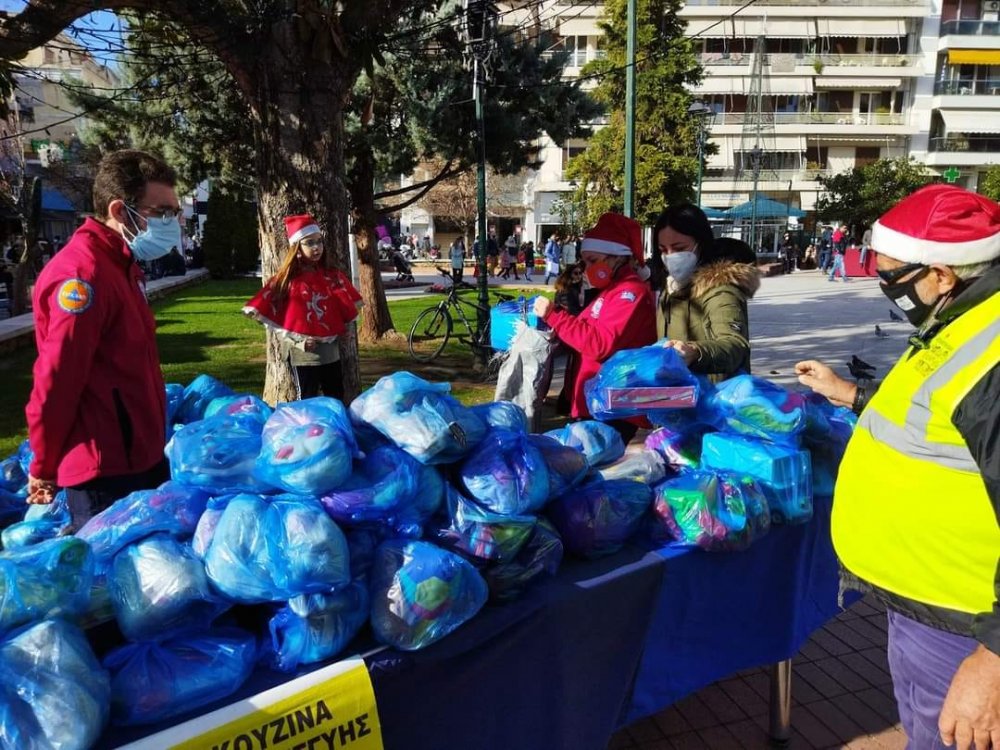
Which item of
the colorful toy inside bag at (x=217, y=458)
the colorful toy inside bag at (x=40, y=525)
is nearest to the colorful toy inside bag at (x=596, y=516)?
the colorful toy inside bag at (x=217, y=458)

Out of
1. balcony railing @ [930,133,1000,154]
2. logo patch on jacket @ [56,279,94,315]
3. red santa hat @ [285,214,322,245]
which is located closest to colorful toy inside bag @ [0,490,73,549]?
logo patch on jacket @ [56,279,94,315]

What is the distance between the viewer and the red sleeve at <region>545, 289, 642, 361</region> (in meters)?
2.71

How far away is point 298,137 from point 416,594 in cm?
432

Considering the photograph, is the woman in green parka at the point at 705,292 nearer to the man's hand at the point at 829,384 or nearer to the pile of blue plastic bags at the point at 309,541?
the man's hand at the point at 829,384

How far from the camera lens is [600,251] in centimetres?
292

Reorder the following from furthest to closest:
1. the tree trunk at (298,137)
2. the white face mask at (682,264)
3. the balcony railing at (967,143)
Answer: the balcony railing at (967,143) → the tree trunk at (298,137) → the white face mask at (682,264)

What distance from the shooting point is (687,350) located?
7.89 ft

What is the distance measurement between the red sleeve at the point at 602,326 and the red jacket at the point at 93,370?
1463mm

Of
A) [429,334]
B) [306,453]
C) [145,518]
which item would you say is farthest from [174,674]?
[429,334]

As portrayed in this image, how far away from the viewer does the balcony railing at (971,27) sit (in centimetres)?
4425

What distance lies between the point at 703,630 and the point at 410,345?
311 inches

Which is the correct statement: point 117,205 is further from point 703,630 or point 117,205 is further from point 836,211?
point 836,211

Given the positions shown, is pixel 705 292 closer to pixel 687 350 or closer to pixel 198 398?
pixel 687 350

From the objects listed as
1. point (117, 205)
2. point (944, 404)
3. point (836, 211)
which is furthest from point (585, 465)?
point (836, 211)
